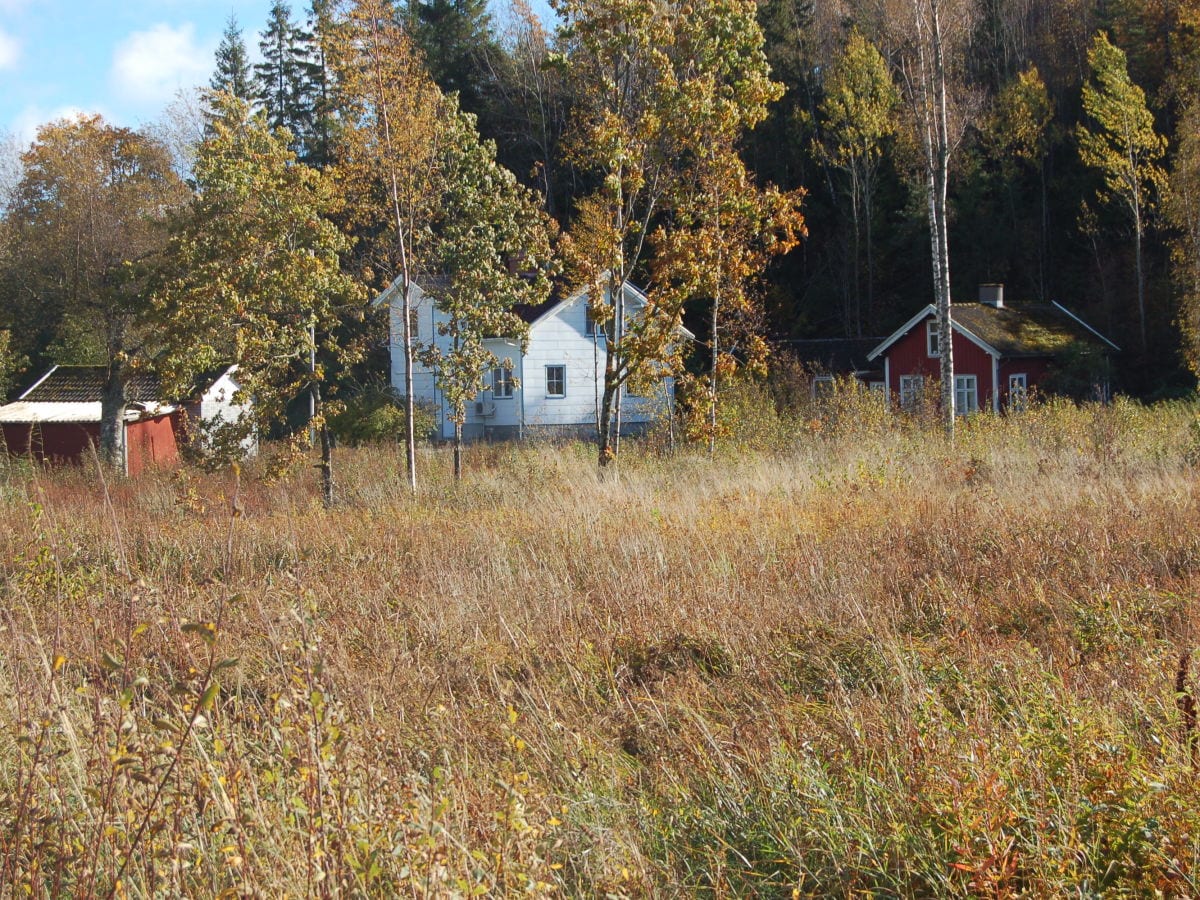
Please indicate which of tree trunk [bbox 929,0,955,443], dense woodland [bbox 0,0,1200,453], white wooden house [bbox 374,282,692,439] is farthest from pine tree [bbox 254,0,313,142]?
tree trunk [bbox 929,0,955,443]

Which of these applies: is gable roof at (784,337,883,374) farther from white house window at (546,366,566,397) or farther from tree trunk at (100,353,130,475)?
tree trunk at (100,353,130,475)

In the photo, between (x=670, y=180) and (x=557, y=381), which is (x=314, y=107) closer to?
(x=557, y=381)

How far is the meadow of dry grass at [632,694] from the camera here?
114 inches

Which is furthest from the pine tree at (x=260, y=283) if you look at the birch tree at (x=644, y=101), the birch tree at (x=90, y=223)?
the birch tree at (x=90, y=223)

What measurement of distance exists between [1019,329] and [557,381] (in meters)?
16.5

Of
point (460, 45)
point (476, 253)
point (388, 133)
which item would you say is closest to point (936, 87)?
point (476, 253)

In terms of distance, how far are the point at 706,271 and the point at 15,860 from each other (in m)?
12.2

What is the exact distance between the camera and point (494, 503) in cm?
1120

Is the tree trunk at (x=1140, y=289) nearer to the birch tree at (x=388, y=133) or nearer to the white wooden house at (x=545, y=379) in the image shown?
the white wooden house at (x=545, y=379)

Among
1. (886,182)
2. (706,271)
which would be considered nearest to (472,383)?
(706,271)

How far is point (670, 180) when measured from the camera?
1434cm

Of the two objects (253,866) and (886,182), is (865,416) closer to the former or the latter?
(253,866)

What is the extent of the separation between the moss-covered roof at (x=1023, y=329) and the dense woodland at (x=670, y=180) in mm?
2042

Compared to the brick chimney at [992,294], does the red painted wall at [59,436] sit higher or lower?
lower
